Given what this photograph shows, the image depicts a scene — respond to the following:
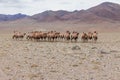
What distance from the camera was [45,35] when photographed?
3803 cm

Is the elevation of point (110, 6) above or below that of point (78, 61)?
above

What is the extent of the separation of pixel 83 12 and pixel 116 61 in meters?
145

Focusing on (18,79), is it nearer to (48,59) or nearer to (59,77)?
(59,77)

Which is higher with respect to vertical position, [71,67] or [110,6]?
[110,6]

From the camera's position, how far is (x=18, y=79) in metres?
13.8

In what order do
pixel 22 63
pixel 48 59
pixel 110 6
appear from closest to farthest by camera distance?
pixel 22 63
pixel 48 59
pixel 110 6

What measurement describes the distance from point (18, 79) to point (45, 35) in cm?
2431

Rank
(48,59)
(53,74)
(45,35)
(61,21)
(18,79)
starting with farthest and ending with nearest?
(61,21) < (45,35) < (48,59) < (53,74) < (18,79)

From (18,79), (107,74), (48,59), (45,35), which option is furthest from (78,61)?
(45,35)

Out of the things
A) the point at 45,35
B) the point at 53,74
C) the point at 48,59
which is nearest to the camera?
the point at 53,74

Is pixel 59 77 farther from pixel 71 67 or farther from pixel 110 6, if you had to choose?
pixel 110 6

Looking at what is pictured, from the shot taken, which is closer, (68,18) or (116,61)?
(116,61)

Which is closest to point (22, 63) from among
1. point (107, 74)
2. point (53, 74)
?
point (53, 74)

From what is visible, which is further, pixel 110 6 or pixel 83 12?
pixel 110 6
